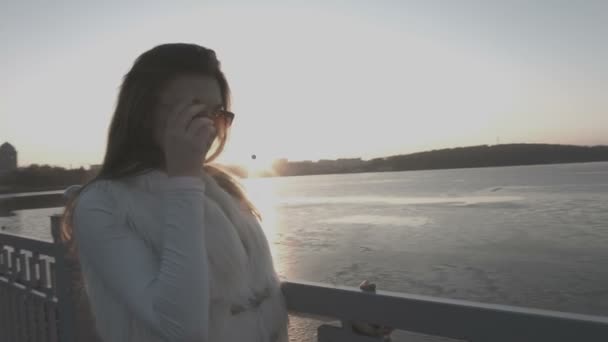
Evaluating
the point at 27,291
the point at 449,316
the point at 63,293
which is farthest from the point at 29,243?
the point at 449,316

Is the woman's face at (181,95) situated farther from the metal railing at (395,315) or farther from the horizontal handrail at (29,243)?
the horizontal handrail at (29,243)

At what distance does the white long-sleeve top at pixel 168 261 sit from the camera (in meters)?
1.02

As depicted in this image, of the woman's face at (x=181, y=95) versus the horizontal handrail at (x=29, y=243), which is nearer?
A: the woman's face at (x=181, y=95)

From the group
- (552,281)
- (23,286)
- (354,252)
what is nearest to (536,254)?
(552,281)

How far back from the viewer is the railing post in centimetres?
256

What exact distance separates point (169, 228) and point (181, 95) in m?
0.38

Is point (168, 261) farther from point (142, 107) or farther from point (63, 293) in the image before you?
point (63, 293)

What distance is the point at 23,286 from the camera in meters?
3.03

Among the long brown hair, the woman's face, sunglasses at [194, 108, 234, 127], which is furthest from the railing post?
sunglasses at [194, 108, 234, 127]

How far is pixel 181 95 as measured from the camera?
123cm

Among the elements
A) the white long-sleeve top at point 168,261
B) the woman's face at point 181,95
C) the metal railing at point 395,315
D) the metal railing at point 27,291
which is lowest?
the metal railing at point 27,291

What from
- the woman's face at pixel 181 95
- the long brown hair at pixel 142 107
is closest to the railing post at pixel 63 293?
the long brown hair at pixel 142 107

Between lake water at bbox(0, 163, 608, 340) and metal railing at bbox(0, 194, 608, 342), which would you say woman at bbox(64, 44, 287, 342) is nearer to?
metal railing at bbox(0, 194, 608, 342)

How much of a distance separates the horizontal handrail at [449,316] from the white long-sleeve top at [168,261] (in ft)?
0.76
